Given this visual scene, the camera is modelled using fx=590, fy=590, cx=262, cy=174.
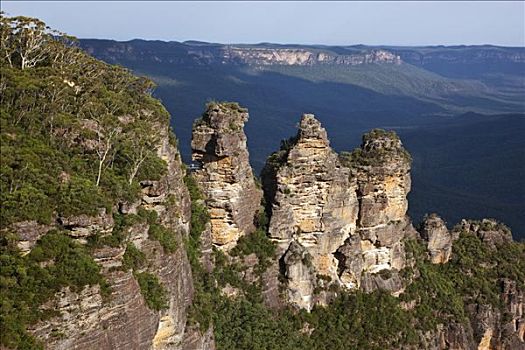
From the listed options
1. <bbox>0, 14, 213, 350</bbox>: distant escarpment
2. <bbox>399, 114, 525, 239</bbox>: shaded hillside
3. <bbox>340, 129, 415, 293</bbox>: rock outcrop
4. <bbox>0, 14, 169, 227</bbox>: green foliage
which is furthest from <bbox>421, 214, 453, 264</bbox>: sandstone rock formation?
<bbox>399, 114, 525, 239</bbox>: shaded hillside

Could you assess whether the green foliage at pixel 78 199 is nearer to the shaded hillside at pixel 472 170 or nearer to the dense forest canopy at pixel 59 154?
the dense forest canopy at pixel 59 154

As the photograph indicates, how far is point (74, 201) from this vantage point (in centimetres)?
1862

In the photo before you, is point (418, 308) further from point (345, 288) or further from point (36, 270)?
point (36, 270)

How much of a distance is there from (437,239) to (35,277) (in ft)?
110

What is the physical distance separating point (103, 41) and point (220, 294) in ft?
530

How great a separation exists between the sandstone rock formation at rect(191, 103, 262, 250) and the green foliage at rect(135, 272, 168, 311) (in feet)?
36.3

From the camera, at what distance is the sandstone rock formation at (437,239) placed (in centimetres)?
4409

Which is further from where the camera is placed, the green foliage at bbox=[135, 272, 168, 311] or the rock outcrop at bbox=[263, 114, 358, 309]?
the rock outcrop at bbox=[263, 114, 358, 309]

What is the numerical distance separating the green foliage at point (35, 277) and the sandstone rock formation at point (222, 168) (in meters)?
14.7

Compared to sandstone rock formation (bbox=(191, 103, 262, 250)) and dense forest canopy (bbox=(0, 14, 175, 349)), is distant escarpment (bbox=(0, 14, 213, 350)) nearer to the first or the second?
dense forest canopy (bbox=(0, 14, 175, 349))

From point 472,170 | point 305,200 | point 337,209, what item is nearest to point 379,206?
point 337,209

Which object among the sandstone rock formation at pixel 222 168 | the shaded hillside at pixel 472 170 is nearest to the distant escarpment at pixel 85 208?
the sandstone rock formation at pixel 222 168

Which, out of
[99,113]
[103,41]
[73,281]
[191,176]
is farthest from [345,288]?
[103,41]

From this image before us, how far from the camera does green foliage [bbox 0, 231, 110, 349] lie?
1662cm
